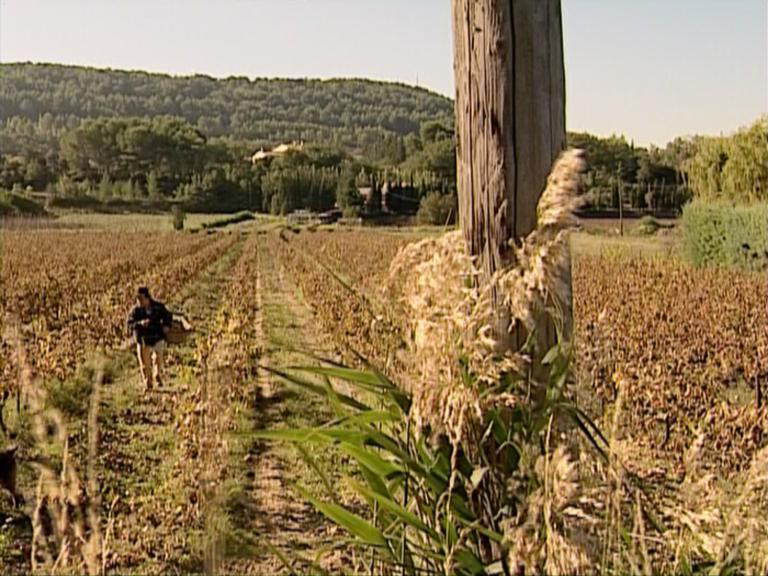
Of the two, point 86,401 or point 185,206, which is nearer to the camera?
point 86,401

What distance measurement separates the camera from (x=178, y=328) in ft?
34.4

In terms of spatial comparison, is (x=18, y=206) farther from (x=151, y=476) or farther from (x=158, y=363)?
(x=151, y=476)

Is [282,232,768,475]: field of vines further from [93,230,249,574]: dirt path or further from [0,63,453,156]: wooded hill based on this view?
[0,63,453,156]: wooded hill

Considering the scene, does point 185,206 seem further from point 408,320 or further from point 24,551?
point 408,320

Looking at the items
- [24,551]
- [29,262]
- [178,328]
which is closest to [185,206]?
[29,262]

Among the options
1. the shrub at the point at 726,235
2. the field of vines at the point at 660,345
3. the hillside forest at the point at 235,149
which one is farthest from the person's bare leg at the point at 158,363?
the hillside forest at the point at 235,149

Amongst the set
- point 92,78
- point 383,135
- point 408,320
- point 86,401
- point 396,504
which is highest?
point 92,78

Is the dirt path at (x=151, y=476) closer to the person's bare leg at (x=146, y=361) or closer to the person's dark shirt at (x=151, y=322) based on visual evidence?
the person's bare leg at (x=146, y=361)

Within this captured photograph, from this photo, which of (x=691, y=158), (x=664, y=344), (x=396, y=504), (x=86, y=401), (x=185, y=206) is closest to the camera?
(x=396, y=504)

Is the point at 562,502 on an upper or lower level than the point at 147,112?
lower

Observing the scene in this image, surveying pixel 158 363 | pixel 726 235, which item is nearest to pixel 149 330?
pixel 158 363

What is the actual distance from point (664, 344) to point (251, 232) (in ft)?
153

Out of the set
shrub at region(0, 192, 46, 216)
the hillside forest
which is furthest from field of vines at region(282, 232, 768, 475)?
shrub at region(0, 192, 46, 216)

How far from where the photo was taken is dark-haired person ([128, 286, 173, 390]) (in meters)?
9.71
